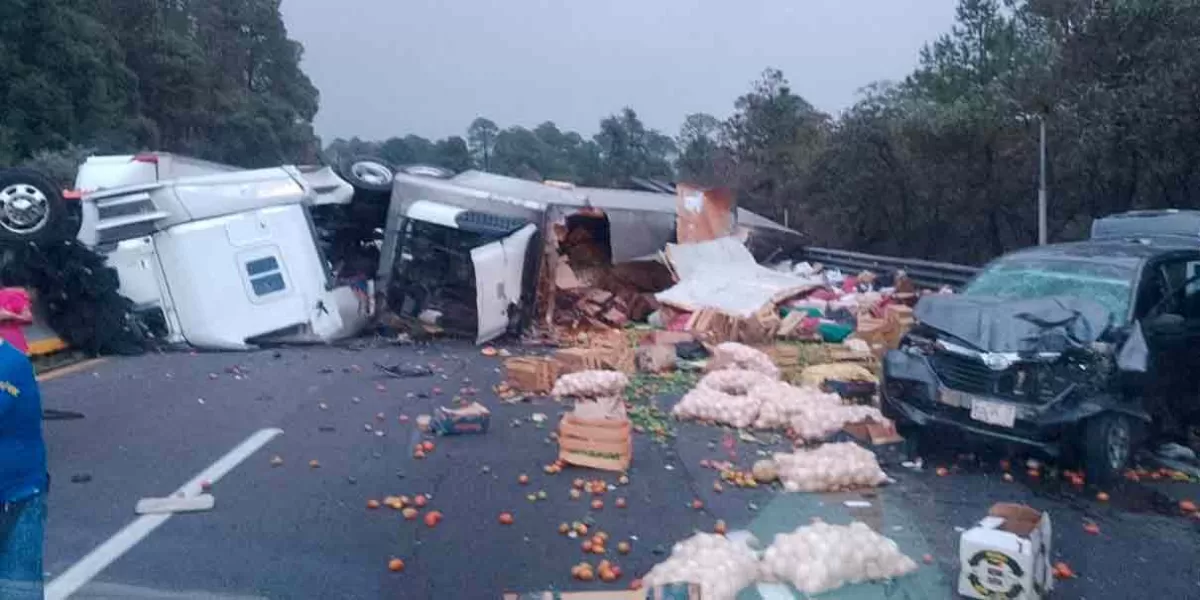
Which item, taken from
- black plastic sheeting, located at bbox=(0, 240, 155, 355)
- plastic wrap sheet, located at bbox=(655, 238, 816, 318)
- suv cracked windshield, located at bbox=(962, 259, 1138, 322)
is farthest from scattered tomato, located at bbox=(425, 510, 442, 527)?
plastic wrap sheet, located at bbox=(655, 238, 816, 318)

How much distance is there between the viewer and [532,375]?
13.0 m

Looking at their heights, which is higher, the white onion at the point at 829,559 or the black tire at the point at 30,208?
the black tire at the point at 30,208

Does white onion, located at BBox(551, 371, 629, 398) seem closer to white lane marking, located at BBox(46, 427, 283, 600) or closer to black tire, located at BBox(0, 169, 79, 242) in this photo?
white lane marking, located at BBox(46, 427, 283, 600)

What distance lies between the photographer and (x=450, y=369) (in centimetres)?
1519

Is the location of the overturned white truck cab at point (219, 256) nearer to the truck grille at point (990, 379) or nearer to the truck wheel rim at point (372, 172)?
the truck wheel rim at point (372, 172)

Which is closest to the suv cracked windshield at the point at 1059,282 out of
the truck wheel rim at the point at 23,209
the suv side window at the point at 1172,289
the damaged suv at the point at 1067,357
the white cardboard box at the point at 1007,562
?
the damaged suv at the point at 1067,357

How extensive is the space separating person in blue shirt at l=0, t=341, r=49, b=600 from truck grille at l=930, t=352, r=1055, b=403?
6.58 metres

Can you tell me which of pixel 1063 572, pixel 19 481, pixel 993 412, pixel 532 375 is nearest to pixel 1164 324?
pixel 993 412

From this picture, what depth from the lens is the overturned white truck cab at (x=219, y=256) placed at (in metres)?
16.1

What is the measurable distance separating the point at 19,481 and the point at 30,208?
36.3ft

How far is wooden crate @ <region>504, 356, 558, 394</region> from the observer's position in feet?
42.6

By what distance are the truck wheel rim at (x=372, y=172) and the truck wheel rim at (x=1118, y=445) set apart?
13.3 meters

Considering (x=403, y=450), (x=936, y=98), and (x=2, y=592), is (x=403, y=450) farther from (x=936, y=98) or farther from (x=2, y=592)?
(x=936, y=98)

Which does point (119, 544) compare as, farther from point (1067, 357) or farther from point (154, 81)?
point (154, 81)
